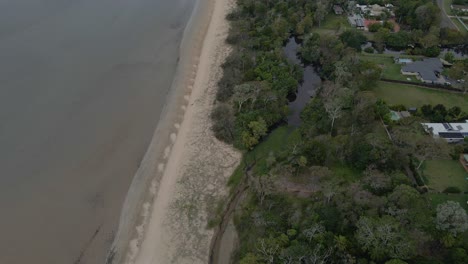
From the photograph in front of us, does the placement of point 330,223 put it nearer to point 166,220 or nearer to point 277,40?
point 166,220

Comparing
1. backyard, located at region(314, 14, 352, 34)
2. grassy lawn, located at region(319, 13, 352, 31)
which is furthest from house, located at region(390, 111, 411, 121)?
grassy lawn, located at region(319, 13, 352, 31)

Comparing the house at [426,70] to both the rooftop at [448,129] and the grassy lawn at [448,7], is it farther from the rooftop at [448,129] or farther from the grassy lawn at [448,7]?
the grassy lawn at [448,7]

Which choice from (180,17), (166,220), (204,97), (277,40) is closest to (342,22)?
(277,40)

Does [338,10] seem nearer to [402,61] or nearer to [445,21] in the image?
[402,61]

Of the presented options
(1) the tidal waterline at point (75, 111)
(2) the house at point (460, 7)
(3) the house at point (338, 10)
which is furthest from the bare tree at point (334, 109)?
(2) the house at point (460, 7)

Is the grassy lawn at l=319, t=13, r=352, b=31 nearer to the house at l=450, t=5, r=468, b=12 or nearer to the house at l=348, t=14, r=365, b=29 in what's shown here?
the house at l=348, t=14, r=365, b=29

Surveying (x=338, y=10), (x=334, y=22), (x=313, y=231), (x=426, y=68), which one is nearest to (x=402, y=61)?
(x=426, y=68)
